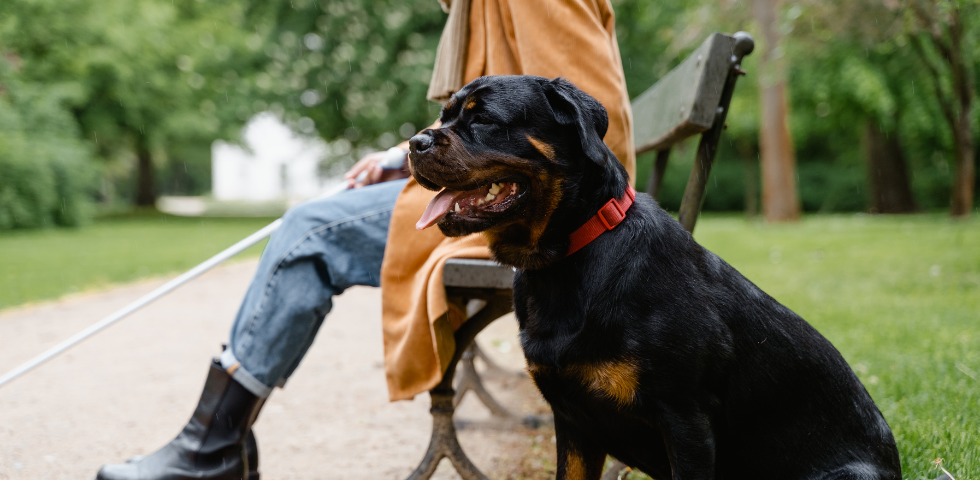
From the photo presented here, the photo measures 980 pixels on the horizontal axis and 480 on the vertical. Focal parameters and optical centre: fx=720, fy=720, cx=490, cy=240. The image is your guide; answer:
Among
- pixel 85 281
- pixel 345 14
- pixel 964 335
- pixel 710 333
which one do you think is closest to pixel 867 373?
pixel 964 335

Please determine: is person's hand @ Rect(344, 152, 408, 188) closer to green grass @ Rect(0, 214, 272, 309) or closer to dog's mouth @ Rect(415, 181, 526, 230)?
dog's mouth @ Rect(415, 181, 526, 230)

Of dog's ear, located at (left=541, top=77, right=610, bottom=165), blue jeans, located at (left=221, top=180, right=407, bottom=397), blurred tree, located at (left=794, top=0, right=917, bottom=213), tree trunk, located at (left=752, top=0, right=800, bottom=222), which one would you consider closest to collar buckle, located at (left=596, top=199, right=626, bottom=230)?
dog's ear, located at (left=541, top=77, right=610, bottom=165)

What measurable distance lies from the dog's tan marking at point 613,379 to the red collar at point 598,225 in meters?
0.34

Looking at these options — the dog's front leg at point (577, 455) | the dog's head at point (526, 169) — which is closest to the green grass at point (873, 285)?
the dog's front leg at point (577, 455)

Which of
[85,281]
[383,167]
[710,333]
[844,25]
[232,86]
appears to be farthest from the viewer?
[232,86]

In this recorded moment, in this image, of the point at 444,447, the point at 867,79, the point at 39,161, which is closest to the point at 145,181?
the point at 39,161

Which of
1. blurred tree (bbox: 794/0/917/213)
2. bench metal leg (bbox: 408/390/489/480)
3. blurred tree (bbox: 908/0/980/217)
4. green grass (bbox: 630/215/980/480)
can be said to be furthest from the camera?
blurred tree (bbox: 794/0/917/213)

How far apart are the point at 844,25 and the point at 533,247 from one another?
10039 millimetres

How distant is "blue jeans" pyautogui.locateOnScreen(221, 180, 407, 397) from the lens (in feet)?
8.37

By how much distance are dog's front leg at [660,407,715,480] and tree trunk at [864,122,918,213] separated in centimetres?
2435

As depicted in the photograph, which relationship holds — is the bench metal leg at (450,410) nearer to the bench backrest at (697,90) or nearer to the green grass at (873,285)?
the bench backrest at (697,90)

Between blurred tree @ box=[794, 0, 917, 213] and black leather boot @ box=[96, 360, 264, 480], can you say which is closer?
black leather boot @ box=[96, 360, 264, 480]

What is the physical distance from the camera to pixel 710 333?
1.96 meters

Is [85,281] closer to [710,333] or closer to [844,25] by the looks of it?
[710,333]
